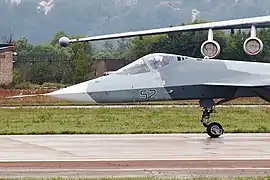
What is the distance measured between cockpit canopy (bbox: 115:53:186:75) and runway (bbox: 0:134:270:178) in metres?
1.84

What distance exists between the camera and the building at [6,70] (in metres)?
71.6

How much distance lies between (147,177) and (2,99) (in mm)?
41411

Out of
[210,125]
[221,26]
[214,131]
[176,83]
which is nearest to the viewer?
[176,83]

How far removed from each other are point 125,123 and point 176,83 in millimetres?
7112

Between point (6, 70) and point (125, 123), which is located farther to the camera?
point (6, 70)

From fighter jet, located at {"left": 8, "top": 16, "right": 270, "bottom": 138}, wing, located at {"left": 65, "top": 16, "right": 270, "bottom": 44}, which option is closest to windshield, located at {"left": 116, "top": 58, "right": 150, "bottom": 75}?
fighter jet, located at {"left": 8, "top": 16, "right": 270, "bottom": 138}

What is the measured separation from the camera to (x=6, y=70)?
72.4 metres

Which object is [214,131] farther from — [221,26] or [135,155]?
[135,155]

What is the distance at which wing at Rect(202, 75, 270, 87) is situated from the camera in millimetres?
20109

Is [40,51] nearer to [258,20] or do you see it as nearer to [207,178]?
[258,20]

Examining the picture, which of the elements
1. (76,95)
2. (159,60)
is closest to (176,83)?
(159,60)

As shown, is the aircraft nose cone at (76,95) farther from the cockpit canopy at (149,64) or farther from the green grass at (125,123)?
the green grass at (125,123)

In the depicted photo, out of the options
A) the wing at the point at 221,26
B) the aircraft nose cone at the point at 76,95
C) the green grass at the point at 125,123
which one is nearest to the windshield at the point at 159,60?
the aircraft nose cone at the point at 76,95

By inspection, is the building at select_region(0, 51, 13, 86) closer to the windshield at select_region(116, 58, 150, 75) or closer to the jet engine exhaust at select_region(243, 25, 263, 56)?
the jet engine exhaust at select_region(243, 25, 263, 56)
